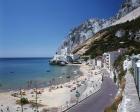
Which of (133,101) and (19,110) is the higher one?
(133,101)

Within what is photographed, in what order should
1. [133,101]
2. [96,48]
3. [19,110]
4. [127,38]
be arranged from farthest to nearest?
[96,48], [127,38], [19,110], [133,101]

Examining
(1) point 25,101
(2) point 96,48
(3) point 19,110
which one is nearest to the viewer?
(3) point 19,110

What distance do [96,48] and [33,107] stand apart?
13295cm

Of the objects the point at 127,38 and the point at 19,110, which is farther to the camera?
the point at 127,38

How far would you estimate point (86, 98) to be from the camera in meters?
41.2

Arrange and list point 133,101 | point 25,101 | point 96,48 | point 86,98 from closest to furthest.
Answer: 1. point 133,101
2. point 86,98
3. point 25,101
4. point 96,48


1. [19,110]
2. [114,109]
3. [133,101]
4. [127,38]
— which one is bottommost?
[19,110]

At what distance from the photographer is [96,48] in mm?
171625

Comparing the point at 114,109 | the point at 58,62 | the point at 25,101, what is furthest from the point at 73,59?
the point at 114,109

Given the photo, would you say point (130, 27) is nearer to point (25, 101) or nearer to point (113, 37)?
point (113, 37)

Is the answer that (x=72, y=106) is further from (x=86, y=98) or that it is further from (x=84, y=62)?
(x=84, y=62)

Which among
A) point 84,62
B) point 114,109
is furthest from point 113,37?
point 114,109

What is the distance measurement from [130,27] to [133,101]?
167578 mm

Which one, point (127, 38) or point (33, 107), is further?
point (127, 38)
